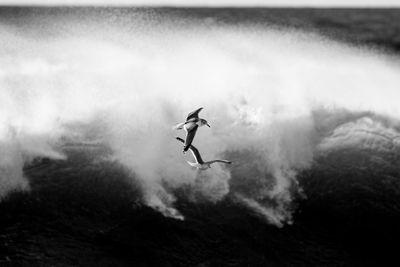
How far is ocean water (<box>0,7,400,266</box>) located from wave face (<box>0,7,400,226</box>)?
80mm

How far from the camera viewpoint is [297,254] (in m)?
24.1

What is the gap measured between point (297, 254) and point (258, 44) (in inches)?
656

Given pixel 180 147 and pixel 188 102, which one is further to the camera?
pixel 188 102

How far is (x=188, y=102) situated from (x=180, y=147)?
11.3 ft

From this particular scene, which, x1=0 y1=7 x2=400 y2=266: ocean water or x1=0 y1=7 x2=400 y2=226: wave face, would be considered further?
x1=0 y1=7 x2=400 y2=226: wave face

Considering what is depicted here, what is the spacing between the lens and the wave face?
88.0 feet

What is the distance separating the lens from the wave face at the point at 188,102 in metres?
26.8

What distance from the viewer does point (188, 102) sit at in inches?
1205

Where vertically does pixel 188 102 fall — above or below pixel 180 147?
above

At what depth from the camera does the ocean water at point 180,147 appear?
2412 centimetres

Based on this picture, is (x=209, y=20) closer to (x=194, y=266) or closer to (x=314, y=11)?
(x=314, y=11)

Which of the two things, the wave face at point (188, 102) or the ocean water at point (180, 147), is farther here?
the wave face at point (188, 102)

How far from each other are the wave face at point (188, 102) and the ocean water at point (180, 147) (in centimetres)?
8

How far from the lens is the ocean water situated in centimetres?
2412
